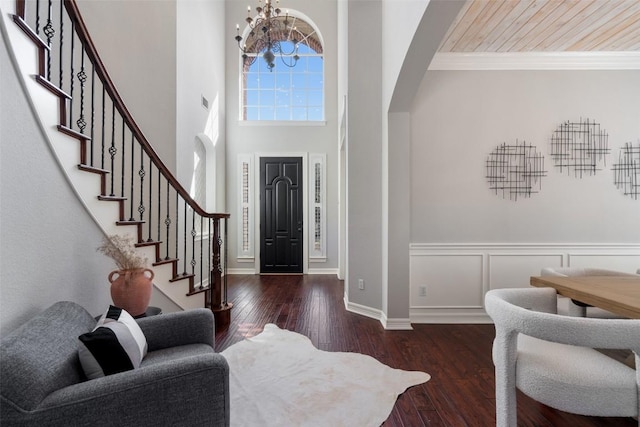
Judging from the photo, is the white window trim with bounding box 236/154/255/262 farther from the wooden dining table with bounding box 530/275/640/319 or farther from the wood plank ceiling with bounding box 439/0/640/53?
the wooden dining table with bounding box 530/275/640/319

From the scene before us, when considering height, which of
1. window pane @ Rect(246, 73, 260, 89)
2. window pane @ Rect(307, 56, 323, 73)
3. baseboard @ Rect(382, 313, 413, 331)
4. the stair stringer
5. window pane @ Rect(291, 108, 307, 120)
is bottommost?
baseboard @ Rect(382, 313, 413, 331)

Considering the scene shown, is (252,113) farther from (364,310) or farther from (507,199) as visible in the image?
(507,199)

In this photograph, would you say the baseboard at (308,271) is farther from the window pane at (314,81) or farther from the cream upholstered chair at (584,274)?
the cream upholstered chair at (584,274)

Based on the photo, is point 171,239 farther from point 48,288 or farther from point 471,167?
point 471,167

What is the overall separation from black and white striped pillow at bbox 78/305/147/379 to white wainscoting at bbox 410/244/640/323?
2.78 metres

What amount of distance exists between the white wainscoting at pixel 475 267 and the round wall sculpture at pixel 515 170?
0.63 m

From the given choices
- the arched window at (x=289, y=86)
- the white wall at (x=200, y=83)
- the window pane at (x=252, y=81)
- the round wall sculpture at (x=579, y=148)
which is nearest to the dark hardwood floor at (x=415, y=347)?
the round wall sculpture at (x=579, y=148)

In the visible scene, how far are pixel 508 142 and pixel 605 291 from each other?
85.8 inches

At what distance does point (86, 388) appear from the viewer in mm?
1126

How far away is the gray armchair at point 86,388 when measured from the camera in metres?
1.03

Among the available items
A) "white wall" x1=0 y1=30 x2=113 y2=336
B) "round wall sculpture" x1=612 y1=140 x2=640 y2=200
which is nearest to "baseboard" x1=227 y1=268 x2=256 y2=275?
"white wall" x1=0 y1=30 x2=113 y2=336

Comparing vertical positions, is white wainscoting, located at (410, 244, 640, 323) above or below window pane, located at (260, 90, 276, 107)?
below

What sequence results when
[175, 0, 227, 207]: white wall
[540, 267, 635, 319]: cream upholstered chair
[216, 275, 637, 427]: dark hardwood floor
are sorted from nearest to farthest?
[216, 275, 637, 427]: dark hardwood floor < [540, 267, 635, 319]: cream upholstered chair < [175, 0, 227, 207]: white wall

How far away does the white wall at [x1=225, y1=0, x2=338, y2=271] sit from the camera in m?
6.34
